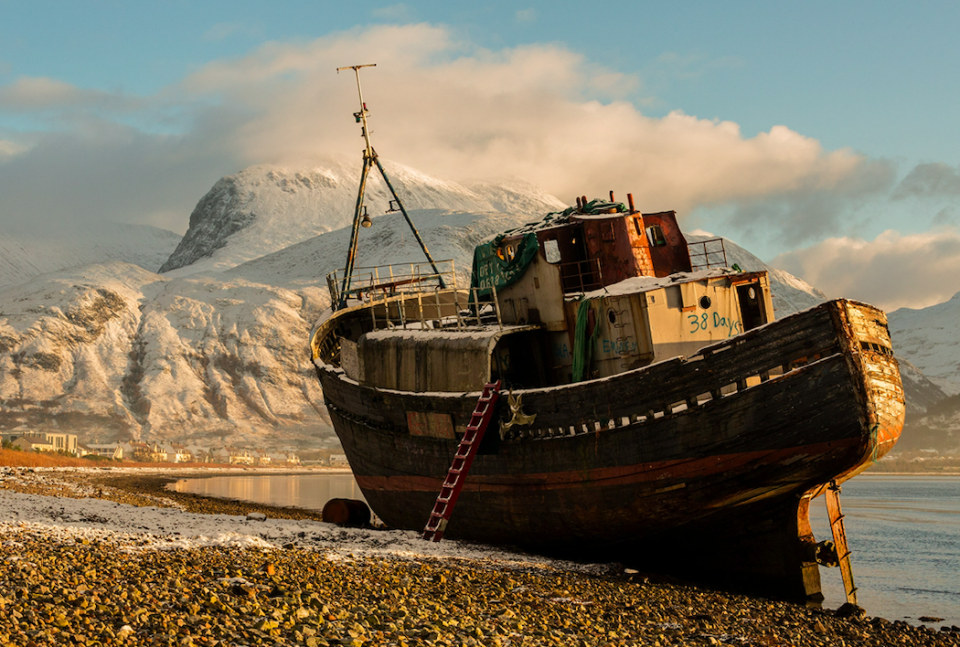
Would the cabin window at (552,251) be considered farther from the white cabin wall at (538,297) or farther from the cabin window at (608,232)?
the cabin window at (608,232)

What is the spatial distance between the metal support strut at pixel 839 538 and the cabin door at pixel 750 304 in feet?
14.7

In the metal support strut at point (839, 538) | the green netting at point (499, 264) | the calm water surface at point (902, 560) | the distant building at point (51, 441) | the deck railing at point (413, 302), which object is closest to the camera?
the metal support strut at point (839, 538)

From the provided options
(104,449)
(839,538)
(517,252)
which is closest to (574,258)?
(517,252)

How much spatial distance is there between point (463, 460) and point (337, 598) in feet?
27.0

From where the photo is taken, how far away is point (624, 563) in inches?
652

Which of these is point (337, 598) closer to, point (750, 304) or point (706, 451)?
point (706, 451)

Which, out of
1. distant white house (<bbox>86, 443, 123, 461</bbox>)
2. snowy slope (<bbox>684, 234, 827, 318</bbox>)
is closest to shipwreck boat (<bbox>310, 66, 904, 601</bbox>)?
distant white house (<bbox>86, 443, 123, 461</bbox>)

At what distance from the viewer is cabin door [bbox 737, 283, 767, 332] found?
18438 millimetres

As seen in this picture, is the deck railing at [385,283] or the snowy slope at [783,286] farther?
the snowy slope at [783,286]

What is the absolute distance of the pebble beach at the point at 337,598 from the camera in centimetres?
729

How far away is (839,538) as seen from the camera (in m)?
15.5

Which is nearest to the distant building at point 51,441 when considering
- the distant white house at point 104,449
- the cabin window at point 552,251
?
the distant white house at point 104,449

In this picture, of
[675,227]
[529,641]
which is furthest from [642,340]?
[529,641]

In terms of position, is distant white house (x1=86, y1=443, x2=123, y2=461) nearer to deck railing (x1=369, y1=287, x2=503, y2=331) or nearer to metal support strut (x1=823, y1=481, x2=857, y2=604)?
deck railing (x1=369, y1=287, x2=503, y2=331)
